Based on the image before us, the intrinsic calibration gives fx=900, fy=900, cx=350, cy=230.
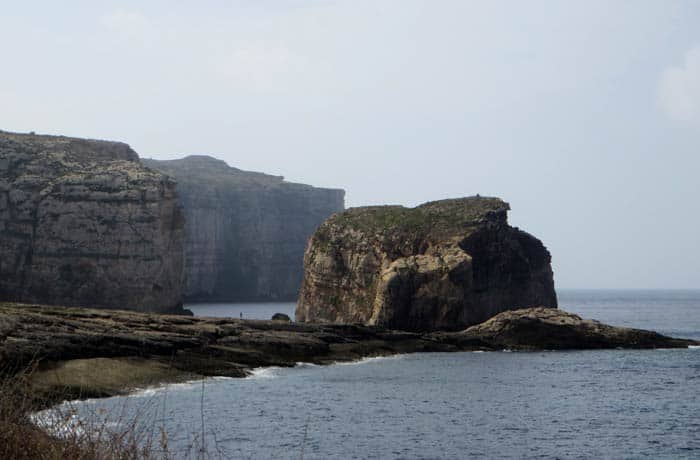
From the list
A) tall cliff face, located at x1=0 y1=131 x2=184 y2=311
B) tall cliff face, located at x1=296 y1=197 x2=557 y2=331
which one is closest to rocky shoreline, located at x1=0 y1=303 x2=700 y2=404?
tall cliff face, located at x1=296 y1=197 x2=557 y2=331

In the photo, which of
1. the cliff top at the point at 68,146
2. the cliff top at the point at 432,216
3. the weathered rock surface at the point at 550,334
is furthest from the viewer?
the cliff top at the point at 68,146

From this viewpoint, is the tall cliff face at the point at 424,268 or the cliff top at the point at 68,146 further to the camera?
the cliff top at the point at 68,146

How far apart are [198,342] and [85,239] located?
170ft

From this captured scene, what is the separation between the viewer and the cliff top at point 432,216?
103m

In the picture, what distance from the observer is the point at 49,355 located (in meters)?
54.0

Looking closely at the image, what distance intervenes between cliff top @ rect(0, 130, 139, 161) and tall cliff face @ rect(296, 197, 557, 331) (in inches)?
1620

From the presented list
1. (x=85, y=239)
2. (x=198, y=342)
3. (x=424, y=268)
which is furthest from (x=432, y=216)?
(x=198, y=342)

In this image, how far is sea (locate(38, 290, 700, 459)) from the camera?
3822cm

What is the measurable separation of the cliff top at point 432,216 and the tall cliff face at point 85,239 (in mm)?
23936

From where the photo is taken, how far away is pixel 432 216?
346 ft

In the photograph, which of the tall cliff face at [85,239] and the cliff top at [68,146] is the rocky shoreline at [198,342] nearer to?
the tall cliff face at [85,239]

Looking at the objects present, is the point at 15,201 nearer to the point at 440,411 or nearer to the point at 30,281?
the point at 30,281

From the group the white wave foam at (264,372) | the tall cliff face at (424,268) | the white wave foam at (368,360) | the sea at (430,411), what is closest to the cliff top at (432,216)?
the tall cliff face at (424,268)

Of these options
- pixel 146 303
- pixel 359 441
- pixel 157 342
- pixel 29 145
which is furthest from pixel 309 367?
pixel 29 145
